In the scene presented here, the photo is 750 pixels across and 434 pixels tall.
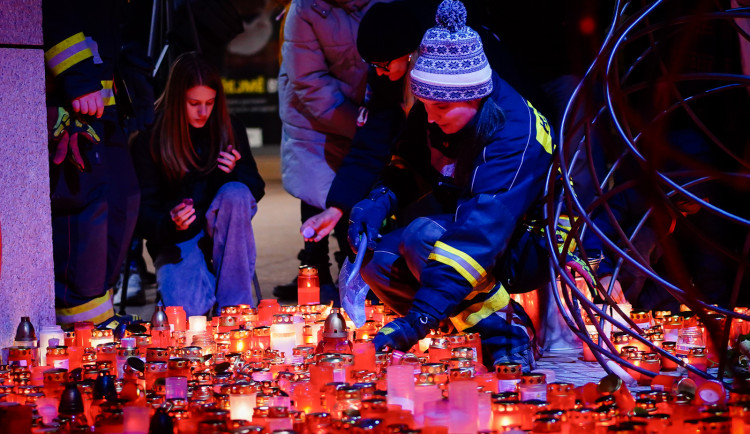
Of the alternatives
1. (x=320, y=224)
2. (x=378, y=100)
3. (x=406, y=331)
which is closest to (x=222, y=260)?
(x=320, y=224)

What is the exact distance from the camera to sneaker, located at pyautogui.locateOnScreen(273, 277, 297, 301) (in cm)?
509

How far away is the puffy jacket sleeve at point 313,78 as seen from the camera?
4598 millimetres

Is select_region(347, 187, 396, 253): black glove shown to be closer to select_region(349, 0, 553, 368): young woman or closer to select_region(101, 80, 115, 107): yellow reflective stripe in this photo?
select_region(349, 0, 553, 368): young woman

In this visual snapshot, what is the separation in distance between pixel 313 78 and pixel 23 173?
5.12 ft

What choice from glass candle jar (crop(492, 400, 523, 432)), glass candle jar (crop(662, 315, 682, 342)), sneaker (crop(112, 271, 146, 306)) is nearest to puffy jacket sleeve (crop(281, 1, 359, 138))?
sneaker (crop(112, 271, 146, 306))

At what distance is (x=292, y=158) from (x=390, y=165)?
1.33 m

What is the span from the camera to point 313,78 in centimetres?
462

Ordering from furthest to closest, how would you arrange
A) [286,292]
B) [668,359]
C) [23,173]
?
[286,292] → [23,173] → [668,359]

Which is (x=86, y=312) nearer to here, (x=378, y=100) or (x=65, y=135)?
(x=65, y=135)

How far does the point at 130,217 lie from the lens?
423 cm

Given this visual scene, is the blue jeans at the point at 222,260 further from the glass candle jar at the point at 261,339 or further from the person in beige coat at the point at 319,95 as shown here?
the glass candle jar at the point at 261,339

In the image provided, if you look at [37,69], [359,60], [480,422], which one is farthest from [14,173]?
[480,422]

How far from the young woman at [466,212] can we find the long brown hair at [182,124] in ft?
4.07

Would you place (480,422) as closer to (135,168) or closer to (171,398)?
(171,398)
